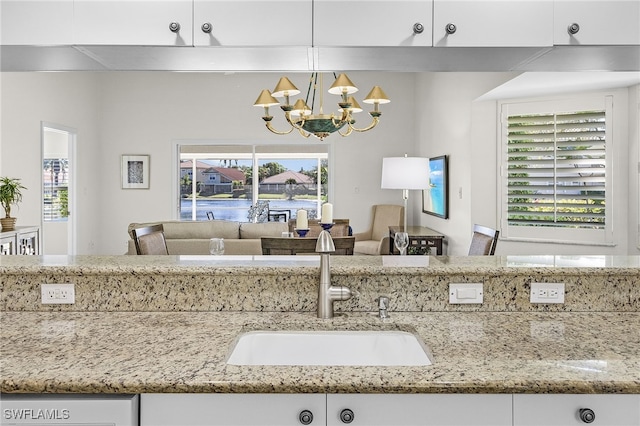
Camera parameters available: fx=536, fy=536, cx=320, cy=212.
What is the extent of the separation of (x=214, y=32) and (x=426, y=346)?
3.30 feet

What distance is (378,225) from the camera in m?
8.10

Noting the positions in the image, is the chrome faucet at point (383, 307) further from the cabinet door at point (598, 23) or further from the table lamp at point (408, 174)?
the table lamp at point (408, 174)

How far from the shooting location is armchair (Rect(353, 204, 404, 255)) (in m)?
7.49

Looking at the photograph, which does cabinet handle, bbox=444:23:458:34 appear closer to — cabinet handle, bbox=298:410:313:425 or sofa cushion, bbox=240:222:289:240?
cabinet handle, bbox=298:410:313:425

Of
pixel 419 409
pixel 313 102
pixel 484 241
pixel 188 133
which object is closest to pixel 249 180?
pixel 188 133

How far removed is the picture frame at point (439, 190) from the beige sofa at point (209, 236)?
207cm

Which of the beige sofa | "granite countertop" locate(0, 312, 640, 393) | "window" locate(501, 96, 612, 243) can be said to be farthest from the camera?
the beige sofa

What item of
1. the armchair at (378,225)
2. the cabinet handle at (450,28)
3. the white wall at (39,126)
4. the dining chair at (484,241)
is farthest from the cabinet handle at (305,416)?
the armchair at (378,225)

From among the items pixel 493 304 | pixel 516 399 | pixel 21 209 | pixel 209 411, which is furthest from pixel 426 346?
pixel 21 209

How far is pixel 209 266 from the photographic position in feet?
5.81

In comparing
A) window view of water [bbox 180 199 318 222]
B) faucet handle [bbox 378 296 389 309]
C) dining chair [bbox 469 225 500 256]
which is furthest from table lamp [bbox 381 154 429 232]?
window view of water [bbox 180 199 318 222]

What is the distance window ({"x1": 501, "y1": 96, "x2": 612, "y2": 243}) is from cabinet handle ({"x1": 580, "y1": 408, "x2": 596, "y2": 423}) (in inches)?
146

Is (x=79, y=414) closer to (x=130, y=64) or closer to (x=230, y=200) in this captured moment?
(x=130, y=64)

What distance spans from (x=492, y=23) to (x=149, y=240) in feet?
7.94
